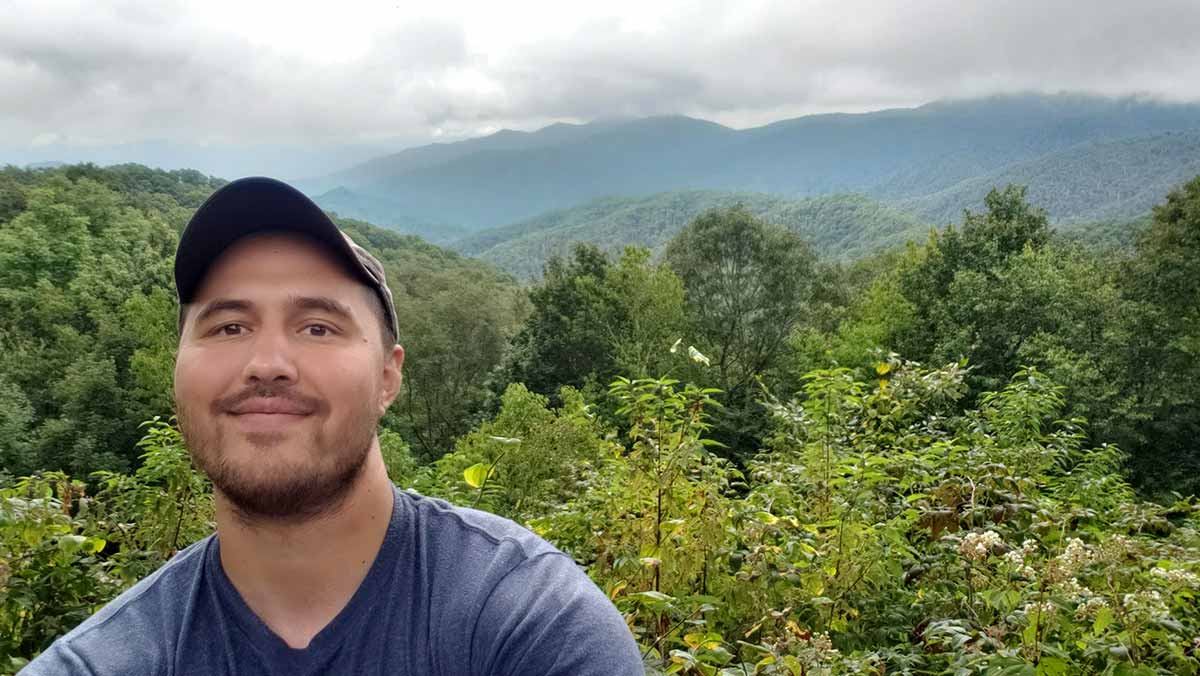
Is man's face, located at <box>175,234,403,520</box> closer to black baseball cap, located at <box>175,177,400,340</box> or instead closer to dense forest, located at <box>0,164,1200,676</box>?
black baseball cap, located at <box>175,177,400,340</box>

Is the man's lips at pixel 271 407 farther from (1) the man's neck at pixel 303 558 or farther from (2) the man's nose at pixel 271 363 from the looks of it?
(1) the man's neck at pixel 303 558

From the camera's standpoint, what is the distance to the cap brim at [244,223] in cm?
133

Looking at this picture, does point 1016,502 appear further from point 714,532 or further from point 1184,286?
point 1184,286

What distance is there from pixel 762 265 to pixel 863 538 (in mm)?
26208

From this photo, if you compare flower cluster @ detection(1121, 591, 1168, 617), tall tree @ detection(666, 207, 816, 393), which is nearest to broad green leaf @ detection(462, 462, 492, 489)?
flower cluster @ detection(1121, 591, 1168, 617)

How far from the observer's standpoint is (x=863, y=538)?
2.94 meters

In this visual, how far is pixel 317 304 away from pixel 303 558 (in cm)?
45

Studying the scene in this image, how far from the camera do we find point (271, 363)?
1220 millimetres

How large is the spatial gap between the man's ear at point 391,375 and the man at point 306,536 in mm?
23

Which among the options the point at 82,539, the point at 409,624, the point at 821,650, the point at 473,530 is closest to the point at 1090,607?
the point at 821,650

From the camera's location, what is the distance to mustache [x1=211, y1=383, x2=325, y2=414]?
1.22m

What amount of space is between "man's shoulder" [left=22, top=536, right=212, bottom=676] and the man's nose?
34 cm

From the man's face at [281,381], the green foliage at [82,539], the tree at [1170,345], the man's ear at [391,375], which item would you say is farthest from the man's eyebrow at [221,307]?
the tree at [1170,345]

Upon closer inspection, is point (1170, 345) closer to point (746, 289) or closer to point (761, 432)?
point (761, 432)
